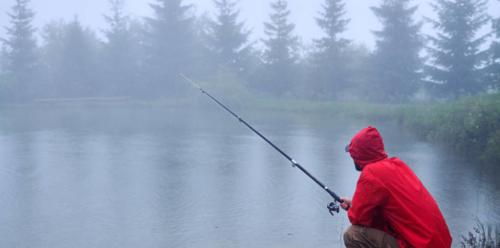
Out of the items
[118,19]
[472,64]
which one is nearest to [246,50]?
[118,19]

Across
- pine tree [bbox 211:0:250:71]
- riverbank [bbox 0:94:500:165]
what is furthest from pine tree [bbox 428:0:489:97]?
pine tree [bbox 211:0:250:71]

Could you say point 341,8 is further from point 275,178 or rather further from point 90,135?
point 275,178

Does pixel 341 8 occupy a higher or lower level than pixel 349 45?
higher

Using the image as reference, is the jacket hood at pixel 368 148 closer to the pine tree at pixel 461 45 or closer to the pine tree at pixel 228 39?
the pine tree at pixel 461 45

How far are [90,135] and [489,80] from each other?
70.4 feet

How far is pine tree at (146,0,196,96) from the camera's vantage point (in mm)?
43750

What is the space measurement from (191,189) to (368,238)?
6.21 metres

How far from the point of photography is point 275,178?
34.8 feet

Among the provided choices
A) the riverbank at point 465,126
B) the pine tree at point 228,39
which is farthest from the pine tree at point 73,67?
the riverbank at point 465,126

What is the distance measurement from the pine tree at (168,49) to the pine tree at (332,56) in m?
12.7

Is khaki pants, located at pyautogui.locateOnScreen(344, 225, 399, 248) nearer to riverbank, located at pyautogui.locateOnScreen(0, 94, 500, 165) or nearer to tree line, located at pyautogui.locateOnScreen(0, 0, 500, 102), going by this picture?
riverbank, located at pyautogui.locateOnScreen(0, 94, 500, 165)

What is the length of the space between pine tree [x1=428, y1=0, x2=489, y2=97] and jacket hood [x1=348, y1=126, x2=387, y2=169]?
27921mm

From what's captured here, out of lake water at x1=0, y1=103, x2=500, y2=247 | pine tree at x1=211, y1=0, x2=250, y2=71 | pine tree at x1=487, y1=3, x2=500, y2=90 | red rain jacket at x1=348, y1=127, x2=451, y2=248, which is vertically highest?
pine tree at x1=211, y1=0, x2=250, y2=71

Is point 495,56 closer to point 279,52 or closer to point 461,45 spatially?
point 461,45
